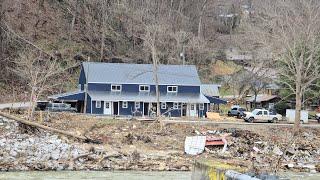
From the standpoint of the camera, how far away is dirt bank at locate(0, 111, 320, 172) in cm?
3016

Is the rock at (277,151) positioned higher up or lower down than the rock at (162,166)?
higher up

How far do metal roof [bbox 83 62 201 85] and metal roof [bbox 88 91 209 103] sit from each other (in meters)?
1.21

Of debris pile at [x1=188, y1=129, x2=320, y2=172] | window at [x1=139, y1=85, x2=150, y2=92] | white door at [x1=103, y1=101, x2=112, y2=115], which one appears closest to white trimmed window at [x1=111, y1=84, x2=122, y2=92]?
white door at [x1=103, y1=101, x2=112, y2=115]

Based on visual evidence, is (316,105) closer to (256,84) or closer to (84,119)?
(256,84)

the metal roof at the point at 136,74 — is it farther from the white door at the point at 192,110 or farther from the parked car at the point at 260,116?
the parked car at the point at 260,116

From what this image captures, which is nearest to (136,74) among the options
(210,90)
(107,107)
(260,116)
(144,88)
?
(144,88)

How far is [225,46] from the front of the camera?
8912cm

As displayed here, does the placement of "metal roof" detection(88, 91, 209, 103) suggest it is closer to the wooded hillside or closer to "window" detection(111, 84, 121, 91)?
"window" detection(111, 84, 121, 91)

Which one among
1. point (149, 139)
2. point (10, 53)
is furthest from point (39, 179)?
point (10, 53)

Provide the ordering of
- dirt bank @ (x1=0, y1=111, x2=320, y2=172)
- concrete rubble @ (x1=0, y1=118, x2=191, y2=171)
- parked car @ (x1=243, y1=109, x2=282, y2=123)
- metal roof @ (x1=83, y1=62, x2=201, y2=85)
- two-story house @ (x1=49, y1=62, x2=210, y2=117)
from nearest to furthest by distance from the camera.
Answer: concrete rubble @ (x1=0, y1=118, x2=191, y2=171), dirt bank @ (x1=0, y1=111, x2=320, y2=172), parked car @ (x1=243, y1=109, x2=282, y2=123), two-story house @ (x1=49, y1=62, x2=210, y2=117), metal roof @ (x1=83, y1=62, x2=201, y2=85)

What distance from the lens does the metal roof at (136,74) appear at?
55812 mm

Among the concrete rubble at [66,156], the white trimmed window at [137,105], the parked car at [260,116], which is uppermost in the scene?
the white trimmed window at [137,105]

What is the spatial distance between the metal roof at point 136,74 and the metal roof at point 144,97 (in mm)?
1209

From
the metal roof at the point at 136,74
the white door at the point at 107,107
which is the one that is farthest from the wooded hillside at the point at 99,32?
the white door at the point at 107,107
